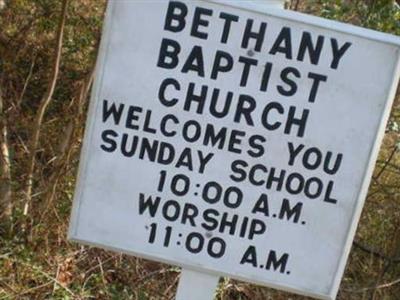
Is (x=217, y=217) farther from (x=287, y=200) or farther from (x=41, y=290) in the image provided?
(x=41, y=290)

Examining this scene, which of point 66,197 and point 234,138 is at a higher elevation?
point 234,138

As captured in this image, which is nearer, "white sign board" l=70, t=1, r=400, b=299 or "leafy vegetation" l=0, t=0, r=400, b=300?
"white sign board" l=70, t=1, r=400, b=299

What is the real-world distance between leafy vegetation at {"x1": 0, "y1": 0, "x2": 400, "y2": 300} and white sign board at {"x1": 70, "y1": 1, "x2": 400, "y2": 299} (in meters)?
1.40

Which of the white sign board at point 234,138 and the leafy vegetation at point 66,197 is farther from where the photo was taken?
the leafy vegetation at point 66,197

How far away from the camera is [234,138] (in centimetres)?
147

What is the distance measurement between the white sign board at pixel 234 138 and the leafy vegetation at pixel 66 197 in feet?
4.59

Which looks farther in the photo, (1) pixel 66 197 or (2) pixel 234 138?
(1) pixel 66 197

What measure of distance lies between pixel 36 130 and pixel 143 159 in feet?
5.82

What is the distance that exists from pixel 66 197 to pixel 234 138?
187cm

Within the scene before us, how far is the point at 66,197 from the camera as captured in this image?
3.15 metres

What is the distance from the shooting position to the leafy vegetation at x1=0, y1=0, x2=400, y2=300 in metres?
2.99

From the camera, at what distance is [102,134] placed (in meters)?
1.49

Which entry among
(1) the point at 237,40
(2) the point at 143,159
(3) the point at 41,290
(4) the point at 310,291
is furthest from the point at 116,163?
(3) the point at 41,290

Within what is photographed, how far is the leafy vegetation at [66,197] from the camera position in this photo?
9.81 feet
